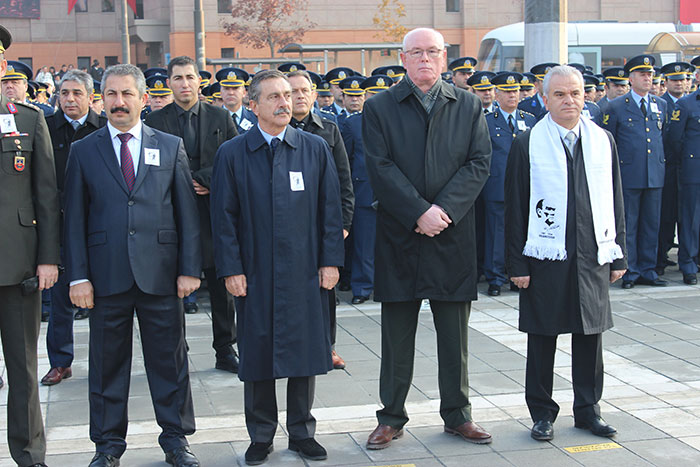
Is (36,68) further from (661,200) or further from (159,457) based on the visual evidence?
(159,457)

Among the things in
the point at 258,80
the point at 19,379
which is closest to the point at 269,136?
the point at 258,80

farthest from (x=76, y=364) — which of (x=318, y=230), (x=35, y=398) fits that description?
(x=318, y=230)

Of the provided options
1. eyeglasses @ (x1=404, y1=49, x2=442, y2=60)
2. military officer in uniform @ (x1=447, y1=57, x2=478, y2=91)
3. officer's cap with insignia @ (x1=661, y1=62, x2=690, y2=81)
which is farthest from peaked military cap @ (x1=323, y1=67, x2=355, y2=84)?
eyeglasses @ (x1=404, y1=49, x2=442, y2=60)

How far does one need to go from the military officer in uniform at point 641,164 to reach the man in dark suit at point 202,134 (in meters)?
4.93

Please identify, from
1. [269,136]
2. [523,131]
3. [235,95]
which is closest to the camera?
[269,136]

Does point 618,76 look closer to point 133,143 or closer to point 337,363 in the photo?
point 337,363

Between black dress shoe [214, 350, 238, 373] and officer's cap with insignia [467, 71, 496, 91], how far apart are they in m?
5.28

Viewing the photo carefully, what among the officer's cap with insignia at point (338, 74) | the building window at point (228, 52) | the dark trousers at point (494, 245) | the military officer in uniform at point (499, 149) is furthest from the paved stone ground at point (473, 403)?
the building window at point (228, 52)

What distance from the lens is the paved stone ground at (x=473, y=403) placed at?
5.08m

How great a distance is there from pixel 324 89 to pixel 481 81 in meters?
2.18

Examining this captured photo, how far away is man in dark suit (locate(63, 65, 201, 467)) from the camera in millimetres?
4902

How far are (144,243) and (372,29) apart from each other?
4340 centimetres

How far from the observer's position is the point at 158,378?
5.04 meters

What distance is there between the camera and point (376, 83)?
10.7m
